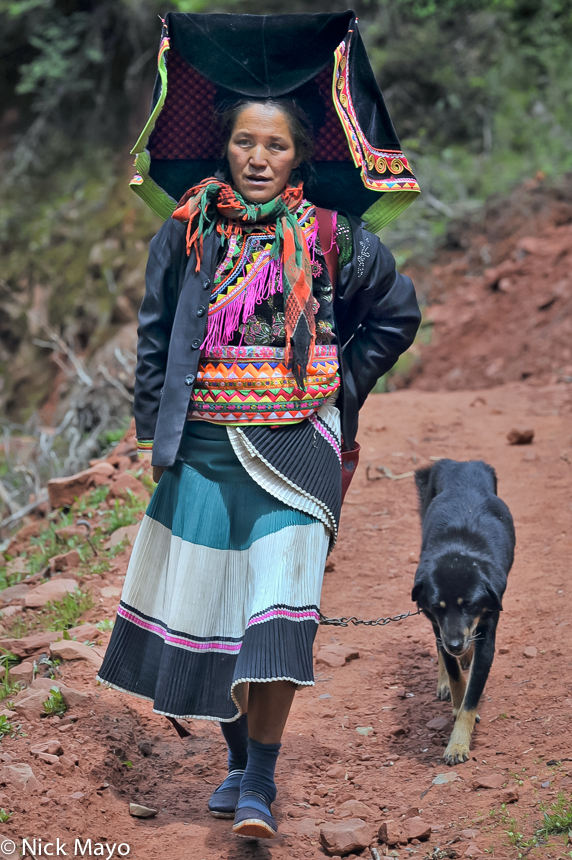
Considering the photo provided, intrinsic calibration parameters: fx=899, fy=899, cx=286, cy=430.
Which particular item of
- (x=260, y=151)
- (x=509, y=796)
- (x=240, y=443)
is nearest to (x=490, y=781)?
(x=509, y=796)

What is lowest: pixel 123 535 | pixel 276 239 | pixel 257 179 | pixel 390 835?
pixel 390 835

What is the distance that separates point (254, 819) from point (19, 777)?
34.1 inches

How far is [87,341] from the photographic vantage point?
39.8 ft

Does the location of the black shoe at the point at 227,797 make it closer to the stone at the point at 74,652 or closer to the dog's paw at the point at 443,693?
the stone at the point at 74,652

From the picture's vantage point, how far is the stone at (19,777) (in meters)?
2.99

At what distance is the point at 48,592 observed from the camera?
473 cm

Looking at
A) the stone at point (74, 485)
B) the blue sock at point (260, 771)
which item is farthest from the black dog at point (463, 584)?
the stone at point (74, 485)

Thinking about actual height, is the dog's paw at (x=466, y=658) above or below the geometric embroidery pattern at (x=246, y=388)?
below

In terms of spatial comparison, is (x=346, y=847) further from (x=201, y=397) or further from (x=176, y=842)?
(x=201, y=397)

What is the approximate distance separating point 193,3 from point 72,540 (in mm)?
8450

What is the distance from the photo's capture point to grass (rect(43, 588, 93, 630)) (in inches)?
175

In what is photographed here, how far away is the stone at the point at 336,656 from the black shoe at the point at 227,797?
3.93 ft

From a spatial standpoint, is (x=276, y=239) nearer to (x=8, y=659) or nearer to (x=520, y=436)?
(x=8, y=659)

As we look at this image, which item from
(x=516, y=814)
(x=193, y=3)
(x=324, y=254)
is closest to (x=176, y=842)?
(x=516, y=814)
